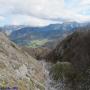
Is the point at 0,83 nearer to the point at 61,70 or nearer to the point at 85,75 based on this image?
the point at 85,75

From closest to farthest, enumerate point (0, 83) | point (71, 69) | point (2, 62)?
point (0, 83)
point (2, 62)
point (71, 69)

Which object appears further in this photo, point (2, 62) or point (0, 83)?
point (2, 62)

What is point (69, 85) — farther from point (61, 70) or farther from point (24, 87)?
point (24, 87)

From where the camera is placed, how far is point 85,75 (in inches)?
1198

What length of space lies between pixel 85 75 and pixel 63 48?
42425 millimetres

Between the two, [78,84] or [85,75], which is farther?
[85,75]

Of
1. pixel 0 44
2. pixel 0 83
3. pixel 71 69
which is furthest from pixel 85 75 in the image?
pixel 0 83

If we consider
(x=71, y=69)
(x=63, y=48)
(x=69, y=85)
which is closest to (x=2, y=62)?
(x=69, y=85)

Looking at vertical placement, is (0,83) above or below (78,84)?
above

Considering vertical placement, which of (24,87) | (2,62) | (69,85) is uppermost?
(2,62)

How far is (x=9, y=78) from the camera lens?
19.6 metres

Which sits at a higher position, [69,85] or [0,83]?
[0,83]

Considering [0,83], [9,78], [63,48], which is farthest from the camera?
[63,48]

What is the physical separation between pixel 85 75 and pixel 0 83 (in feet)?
52.1
